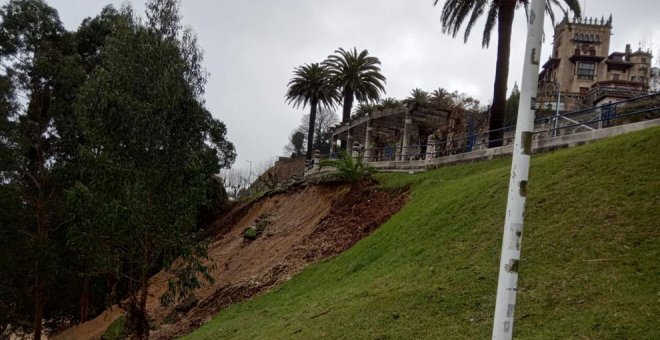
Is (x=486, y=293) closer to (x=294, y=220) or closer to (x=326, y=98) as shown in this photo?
(x=294, y=220)

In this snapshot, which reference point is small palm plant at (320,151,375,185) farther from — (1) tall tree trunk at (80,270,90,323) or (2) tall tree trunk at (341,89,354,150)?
(2) tall tree trunk at (341,89,354,150)

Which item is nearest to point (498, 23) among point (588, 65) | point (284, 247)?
point (284, 247)

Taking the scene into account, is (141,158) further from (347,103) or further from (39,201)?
(347,103)

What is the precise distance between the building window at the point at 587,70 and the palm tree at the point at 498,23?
53773mm

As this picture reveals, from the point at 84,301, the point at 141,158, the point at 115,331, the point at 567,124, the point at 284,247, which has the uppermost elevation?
the point at 567,124

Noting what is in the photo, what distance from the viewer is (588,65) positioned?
68.1 metres

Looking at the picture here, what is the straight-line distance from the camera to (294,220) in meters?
22.5

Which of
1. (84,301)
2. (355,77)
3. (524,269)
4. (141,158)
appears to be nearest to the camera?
(524,269)

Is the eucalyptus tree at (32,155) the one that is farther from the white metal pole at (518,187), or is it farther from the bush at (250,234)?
the white metal pole at (518,187)

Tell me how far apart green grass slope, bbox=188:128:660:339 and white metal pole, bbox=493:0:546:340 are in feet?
7.32

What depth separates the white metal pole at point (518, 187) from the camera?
13.7 feet

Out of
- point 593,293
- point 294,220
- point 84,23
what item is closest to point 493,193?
point 593,293

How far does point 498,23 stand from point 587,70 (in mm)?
56270

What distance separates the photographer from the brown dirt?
16.3 meters
